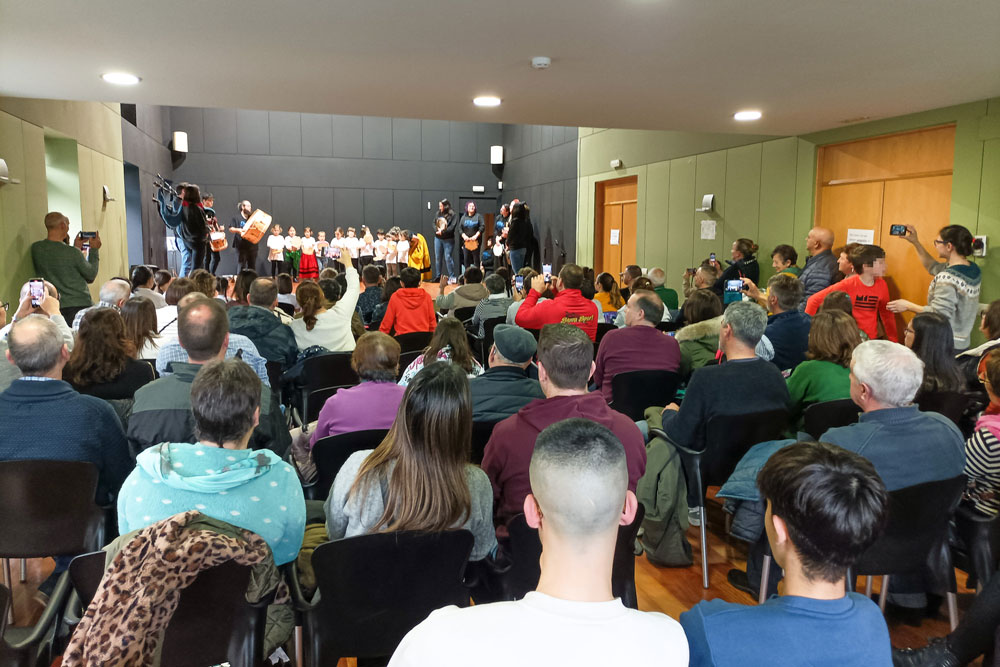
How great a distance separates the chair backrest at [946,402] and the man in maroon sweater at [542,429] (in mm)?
1599

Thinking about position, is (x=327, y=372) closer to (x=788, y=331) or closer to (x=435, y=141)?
(x=788, y=331)

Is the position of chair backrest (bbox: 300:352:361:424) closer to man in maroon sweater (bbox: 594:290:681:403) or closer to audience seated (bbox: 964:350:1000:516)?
man in maroon sweater (bbox: 594:290:681:403)

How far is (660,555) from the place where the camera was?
3.34 meters

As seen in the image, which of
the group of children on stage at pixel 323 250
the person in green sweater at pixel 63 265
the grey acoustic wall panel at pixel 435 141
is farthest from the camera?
the grey acoustic wall panel at pixel 435 141

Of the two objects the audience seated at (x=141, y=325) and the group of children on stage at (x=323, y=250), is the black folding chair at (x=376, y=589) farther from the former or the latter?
the group of children on stage at (x=323, y=250)

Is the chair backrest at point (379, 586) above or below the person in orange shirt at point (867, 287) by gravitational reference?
below

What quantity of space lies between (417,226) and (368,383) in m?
15.8

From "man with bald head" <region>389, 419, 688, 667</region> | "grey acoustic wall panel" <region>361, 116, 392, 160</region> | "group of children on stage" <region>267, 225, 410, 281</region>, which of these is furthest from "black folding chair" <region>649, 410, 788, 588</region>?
"grey acoustic wall panel" <region>361, 116, 392, 160</region>

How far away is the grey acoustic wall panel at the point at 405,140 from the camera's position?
1794cm

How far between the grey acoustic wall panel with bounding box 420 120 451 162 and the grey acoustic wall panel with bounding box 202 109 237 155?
4532 mm

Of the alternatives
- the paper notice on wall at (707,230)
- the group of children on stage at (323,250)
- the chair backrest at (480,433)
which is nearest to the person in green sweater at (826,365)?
the chair backrest at (480,433)

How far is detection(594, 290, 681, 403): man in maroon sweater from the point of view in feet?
13.3

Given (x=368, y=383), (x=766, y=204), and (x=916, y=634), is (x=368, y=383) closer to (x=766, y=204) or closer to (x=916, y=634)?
(x=916, y=634)

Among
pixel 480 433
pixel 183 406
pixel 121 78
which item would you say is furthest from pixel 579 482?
pixel 121 78
